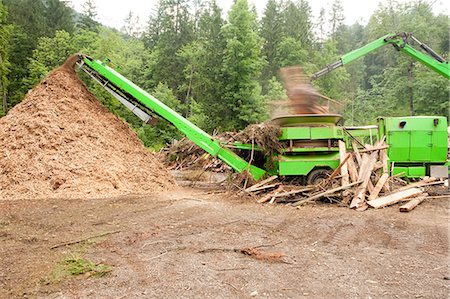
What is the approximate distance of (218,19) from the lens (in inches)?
1275

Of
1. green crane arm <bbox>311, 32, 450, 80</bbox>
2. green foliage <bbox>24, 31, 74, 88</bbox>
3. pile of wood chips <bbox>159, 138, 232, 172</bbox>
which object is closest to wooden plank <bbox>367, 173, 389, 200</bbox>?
green crane arm <bbox>311, 32, 450, 80</bbox>

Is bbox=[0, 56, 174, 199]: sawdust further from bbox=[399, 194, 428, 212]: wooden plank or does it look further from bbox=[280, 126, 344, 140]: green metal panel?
bbox=[399, 194, 428, 212]: wooden plank

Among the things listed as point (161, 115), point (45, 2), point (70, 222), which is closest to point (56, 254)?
point (70, 222)

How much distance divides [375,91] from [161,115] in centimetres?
4290

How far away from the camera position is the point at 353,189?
8680mm

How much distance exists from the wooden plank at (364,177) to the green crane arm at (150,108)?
2.50 m

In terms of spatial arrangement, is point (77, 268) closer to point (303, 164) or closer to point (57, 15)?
point (303, 164)

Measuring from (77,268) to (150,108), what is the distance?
284 inches

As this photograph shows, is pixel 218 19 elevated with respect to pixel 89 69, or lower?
elevated

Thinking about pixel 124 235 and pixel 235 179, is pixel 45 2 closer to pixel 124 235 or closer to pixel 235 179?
pixel 235 179

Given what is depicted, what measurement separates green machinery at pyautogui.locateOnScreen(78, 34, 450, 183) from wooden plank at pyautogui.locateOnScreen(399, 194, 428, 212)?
1895 millimetres

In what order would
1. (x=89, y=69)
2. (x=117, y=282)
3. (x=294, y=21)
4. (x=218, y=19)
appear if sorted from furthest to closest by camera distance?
(x=294, y=21) → (x=218, y=19) → (x=89, y=69) → (x=117, y=282)

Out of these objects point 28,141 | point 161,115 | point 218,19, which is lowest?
point 28,141

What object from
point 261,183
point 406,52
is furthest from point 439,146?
point 261,183
